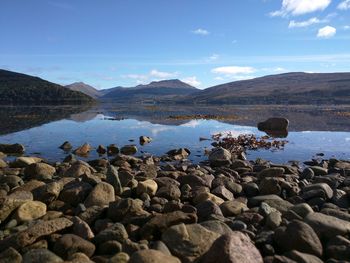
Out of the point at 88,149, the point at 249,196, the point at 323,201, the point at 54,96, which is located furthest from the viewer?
the point at 54,96

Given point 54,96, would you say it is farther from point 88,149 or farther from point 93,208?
point 93,208

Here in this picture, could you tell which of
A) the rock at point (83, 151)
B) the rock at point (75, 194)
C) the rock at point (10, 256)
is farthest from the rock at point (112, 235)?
the rock at point (83, 151)

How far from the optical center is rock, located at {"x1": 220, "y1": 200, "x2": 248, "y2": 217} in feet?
40.3

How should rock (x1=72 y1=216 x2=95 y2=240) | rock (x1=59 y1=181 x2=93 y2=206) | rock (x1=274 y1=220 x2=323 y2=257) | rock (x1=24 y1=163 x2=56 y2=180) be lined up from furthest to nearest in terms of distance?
rock (x1=24 y1=163 x2=56 y2=180)
rock (x1=59 y1=181 x2=93 y2=206)
rock (x1=72 y1=216 x2=95 y2=240)
rock (x1=274 y1=220 x2=323 y2=257)

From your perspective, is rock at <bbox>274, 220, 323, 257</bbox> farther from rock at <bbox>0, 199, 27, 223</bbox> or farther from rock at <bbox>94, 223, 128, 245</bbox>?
rock at <bbox>0, 199, 27, 223</bbox>

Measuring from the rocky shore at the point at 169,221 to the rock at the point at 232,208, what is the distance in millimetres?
28

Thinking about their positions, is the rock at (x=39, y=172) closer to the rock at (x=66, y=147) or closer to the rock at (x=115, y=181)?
the rock at (x=115, y=181)

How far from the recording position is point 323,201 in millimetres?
13594

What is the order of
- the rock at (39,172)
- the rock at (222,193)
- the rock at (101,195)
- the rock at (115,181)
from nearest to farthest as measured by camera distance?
the rock at (101,195), the rock at (115,181), the rock at (222,193), the rock at (39,172)

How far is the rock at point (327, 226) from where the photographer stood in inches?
387

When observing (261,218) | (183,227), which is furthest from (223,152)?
(183,227)

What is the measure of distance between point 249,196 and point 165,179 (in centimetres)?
309

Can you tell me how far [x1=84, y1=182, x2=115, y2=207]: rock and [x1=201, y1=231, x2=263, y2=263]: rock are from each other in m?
5.38

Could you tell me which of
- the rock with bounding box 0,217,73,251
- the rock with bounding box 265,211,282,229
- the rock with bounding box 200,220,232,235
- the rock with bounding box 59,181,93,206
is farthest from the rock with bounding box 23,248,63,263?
the rock with bounding box 265,211,282,229
